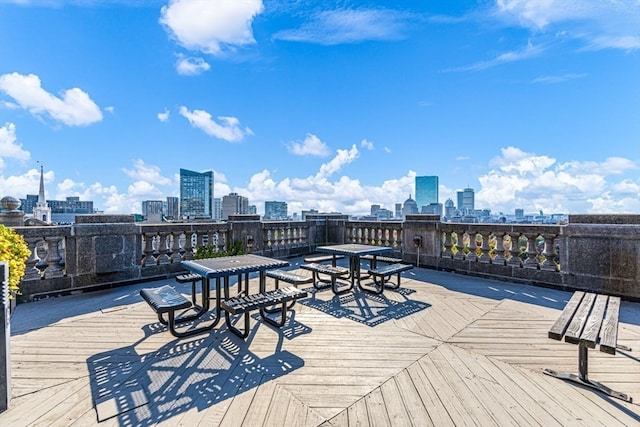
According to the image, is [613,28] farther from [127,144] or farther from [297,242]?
[127,144]

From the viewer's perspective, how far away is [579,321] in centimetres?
258

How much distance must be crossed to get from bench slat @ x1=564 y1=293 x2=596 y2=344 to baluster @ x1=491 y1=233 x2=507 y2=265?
3150 mm

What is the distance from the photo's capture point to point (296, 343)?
327 centimetres

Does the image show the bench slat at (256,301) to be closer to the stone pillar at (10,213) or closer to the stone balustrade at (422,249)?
the stone balustrade at (422,249)

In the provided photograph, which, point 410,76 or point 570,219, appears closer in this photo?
point 570,219

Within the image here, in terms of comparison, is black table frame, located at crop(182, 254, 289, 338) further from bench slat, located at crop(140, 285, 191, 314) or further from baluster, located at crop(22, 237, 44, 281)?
baluster, located at crop(22, 237, 44, 281)

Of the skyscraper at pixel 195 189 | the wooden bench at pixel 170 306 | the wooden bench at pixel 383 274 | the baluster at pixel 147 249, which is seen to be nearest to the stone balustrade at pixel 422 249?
the baluster at pixel 147 249

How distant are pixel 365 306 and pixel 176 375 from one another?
110 inches

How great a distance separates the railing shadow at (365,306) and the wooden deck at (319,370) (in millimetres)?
43

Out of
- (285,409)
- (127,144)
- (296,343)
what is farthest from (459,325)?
(127,144)

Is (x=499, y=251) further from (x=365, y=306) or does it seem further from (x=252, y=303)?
(x=252, y=303)

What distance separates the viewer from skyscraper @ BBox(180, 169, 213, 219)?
1682 inches

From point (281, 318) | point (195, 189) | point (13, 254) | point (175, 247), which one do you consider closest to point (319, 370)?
point (281, 318)

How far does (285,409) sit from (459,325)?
2.67 m
